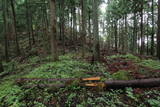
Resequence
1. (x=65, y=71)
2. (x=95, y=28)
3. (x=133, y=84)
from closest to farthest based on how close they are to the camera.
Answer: (x=133, y=84), (x=65, y=71), (x=95, y=28)

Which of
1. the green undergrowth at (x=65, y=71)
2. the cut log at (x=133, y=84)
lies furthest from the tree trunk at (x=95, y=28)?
the cut log at (x=133, y=84)

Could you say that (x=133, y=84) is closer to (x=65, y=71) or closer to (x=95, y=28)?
(x=65, y=71)

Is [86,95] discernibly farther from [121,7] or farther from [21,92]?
[121,7]

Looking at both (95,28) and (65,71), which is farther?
(95,28)

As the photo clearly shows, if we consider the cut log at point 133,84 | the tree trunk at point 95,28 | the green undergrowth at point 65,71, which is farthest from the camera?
the tree trunk at point 95,28

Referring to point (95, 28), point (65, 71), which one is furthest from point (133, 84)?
point (95, 28)

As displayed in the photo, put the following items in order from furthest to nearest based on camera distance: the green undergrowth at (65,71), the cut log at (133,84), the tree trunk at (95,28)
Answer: the tree trunk at (95,28), the green undergrowth at (65,71), the cut log at (133,84)

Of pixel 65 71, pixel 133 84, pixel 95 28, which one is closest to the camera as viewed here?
pixel 133 84

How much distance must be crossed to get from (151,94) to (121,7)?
1738cm

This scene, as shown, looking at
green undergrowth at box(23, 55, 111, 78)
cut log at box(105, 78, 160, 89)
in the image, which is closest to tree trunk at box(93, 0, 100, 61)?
green undergrowth at box(23, 55, 111, 78)

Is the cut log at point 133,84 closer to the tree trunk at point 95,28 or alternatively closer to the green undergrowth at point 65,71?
the green undergrowth at point 65,71

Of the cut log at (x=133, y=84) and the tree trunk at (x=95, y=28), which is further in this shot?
the tree trunk at (x=95, y=28)

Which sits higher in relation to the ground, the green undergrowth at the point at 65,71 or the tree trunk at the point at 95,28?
the tree trunk at the point at 95,28

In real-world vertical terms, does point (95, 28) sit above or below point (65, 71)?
above
